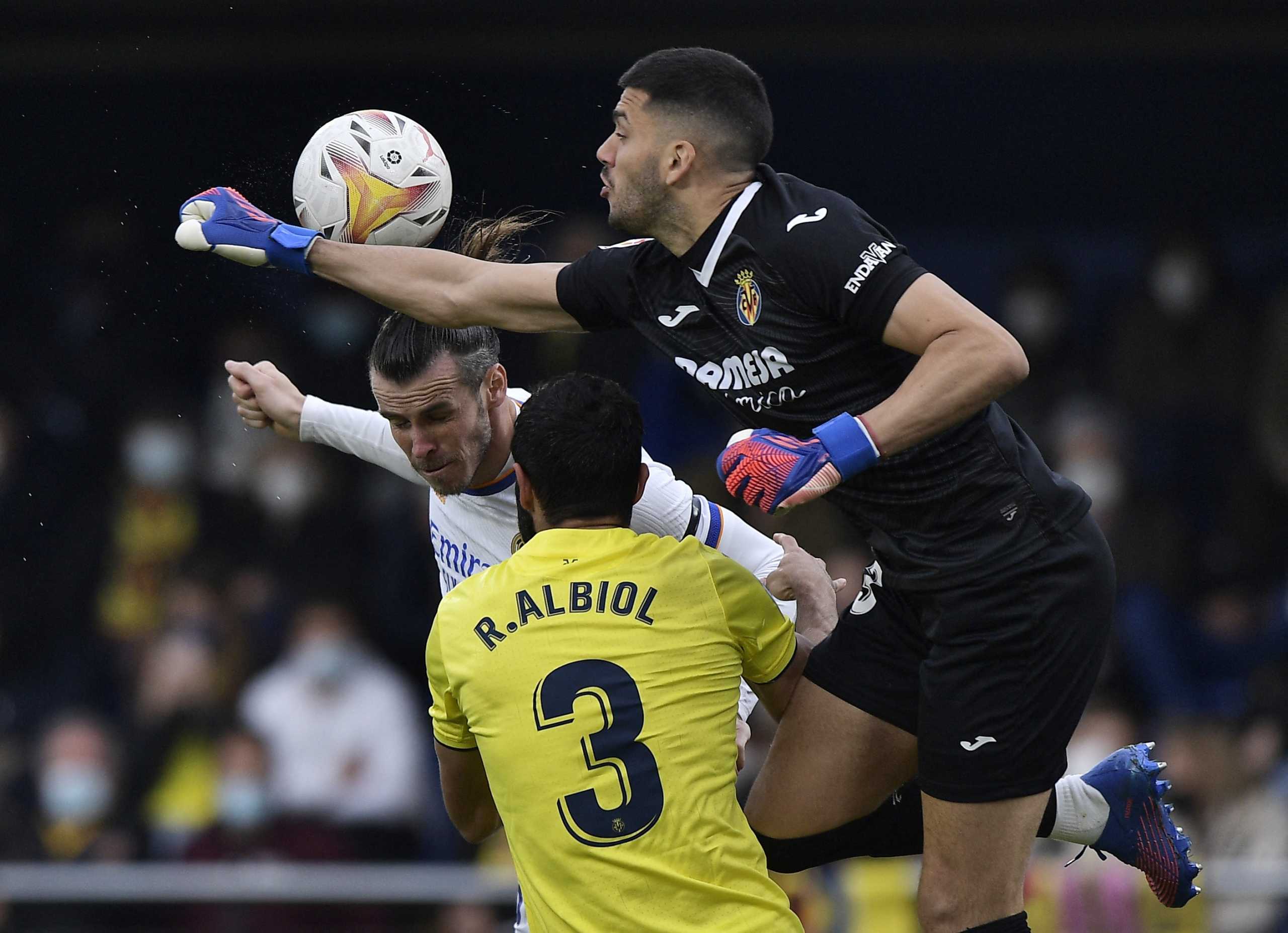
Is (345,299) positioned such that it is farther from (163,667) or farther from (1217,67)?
(1217,67)

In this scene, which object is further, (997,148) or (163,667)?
(997,148)

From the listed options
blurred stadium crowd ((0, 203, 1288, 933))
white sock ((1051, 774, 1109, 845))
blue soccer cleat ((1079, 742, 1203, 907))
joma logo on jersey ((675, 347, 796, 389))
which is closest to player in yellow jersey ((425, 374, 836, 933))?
joma logo on jersey ((675, 347, 796, 389))

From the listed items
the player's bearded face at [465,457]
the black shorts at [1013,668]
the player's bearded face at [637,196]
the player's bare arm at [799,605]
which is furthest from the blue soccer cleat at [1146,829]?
→ the player's bearded face at [637,196]

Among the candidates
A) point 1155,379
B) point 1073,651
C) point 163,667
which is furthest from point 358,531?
point 1073,651

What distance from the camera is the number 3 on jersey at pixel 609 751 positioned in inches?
140

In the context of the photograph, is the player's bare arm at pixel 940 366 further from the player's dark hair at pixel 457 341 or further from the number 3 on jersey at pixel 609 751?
the player's dark hair at pixel 457 341

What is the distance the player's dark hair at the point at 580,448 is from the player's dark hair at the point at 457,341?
0.96 metres

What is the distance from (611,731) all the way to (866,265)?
1.09 meters

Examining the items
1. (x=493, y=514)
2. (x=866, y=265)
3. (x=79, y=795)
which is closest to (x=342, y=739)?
(x=79, y=795)

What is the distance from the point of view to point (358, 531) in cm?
981

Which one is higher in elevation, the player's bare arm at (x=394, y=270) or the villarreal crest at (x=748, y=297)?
the villarreal crest at (x=748, y=297)

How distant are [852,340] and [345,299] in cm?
685

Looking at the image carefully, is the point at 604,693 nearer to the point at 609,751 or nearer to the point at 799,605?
the point at 609,751

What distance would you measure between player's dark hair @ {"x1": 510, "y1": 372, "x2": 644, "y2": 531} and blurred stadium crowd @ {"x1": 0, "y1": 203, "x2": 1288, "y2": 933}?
4.02 metres
